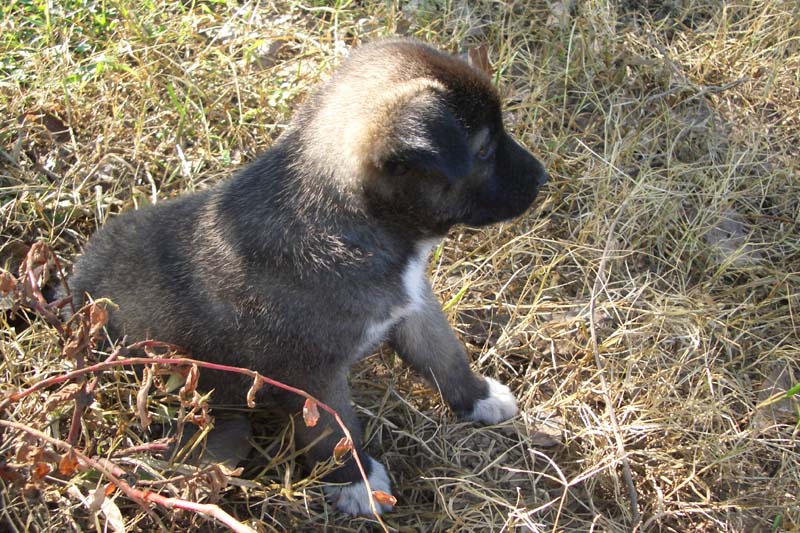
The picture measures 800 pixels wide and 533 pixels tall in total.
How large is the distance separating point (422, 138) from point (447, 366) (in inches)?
45.3

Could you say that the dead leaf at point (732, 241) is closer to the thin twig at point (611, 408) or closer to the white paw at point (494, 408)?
the thin twig at point (611, 408)

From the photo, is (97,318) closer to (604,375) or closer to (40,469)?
(40,469)

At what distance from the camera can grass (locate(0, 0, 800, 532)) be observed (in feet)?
9.66

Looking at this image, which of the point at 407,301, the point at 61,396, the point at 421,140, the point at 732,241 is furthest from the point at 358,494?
the point at 732,241

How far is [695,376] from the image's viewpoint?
3.24m

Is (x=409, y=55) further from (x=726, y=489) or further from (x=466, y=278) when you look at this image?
(x=726, y=489)

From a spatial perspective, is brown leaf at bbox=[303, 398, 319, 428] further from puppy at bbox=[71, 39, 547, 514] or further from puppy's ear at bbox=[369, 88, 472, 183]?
puppy's ear at bbox=[369, 88, 472, 183]

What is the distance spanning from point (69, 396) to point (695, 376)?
2319 mm

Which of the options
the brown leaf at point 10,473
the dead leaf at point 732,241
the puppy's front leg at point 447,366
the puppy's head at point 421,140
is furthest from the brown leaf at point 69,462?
the dead leaf at point 732,241

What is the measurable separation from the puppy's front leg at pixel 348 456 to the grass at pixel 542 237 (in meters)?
0.07

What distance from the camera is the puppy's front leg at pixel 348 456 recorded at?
2.79 metres

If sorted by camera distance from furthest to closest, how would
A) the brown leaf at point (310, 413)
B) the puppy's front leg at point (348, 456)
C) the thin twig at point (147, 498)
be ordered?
1. the puppy's front leg at point (348, 456)
2. the brown leaf at point (310, 413)
3. the thin twig at point (147, 498)

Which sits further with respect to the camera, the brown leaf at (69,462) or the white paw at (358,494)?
the white paw at (358,494)

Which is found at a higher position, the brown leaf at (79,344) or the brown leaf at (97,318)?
the brown leaf at (97,318)
